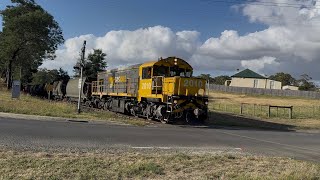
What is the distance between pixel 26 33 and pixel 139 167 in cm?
5717

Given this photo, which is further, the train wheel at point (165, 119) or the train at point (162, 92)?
the train wheel at point (165, 119)

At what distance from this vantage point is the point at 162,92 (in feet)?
82.8

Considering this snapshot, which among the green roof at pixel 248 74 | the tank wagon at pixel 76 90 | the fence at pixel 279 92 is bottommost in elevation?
the tank wagon at pixel 76 90

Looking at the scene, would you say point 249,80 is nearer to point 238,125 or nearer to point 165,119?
point 238,125

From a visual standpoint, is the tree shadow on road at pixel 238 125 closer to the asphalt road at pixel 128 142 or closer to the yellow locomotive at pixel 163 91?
the yellow locomotive at pixel 163 91

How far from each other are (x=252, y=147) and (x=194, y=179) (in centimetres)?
752

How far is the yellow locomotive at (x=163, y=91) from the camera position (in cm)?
2467

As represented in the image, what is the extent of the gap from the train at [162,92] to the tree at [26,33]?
33.0 m

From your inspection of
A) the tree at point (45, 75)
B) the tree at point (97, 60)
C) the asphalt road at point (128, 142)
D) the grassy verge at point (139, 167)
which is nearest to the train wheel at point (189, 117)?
the asphalt road at point (128, 142)

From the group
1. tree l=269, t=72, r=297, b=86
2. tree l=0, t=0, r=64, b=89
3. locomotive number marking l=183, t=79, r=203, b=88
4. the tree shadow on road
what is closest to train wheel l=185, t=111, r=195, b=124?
the tree shadow on road

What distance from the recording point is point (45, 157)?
10.1 metres

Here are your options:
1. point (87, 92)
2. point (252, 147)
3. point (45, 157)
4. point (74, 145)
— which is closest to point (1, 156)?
point (45, 157)

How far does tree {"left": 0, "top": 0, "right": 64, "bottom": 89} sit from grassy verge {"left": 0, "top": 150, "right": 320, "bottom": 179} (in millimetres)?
53780

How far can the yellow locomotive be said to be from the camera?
24672 mm
